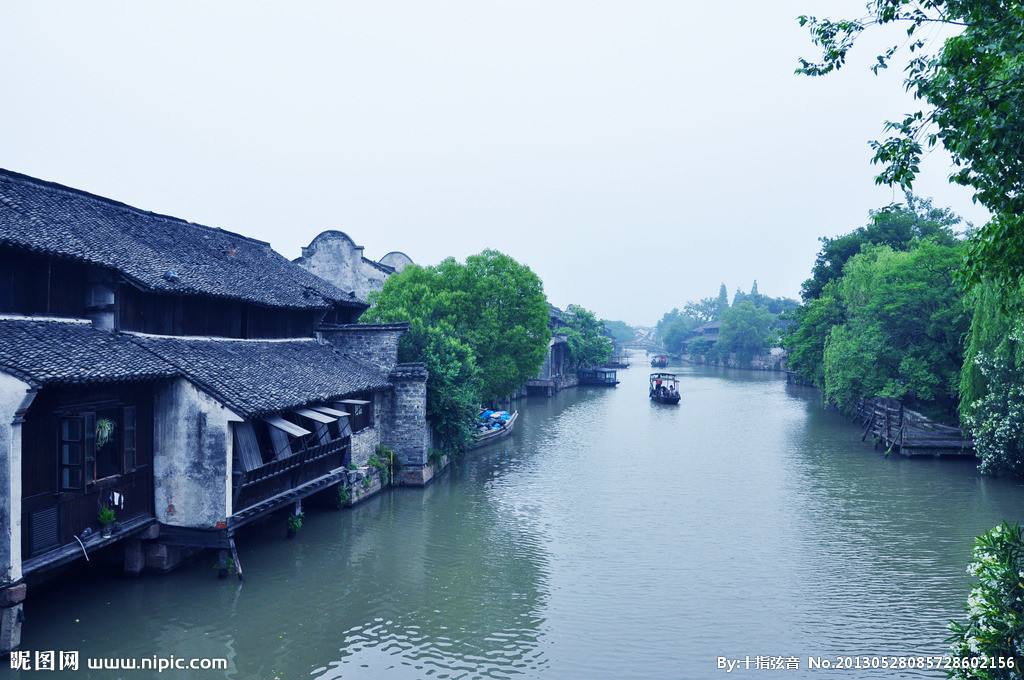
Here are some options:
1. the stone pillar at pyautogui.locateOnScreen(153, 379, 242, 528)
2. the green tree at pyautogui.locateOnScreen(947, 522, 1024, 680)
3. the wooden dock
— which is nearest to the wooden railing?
the stone pillar at pyautogui.locateOnScreen(153, 379, 242, 528)

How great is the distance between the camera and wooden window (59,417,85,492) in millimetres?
13500

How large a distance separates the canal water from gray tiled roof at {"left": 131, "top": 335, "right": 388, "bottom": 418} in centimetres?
414

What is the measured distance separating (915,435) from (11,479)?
35.3 metres

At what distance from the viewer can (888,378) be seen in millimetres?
35844

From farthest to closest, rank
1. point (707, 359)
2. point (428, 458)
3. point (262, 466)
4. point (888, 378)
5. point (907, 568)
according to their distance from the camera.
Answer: point (707, 359) < point (888, 378) < point (428, 458) < point (907, 568) < point (262, 466)

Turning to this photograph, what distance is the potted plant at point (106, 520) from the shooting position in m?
14.3

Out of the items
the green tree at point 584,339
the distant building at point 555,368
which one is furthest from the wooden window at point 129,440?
the green tree at point 584,339

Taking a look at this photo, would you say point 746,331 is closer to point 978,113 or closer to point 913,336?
point 913,336

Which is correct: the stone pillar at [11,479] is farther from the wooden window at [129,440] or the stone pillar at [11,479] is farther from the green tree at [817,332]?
the green tree at [817,332]

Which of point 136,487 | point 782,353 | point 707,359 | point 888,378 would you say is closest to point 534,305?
point 888,378

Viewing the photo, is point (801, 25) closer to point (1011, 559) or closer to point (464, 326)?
point (1011, 559)

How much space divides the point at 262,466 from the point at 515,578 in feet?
22.1

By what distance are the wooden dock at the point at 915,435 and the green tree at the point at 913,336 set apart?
45.0 inches

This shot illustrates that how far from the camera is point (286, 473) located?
1891 cm
